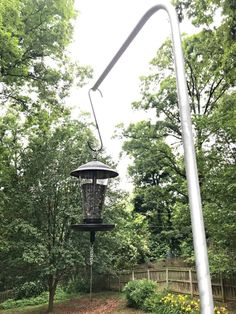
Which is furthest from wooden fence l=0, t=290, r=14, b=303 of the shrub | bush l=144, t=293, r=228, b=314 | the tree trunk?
Answer: the shrub

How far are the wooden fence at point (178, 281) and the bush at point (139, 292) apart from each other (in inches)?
31.3

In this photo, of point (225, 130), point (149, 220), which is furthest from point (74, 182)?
point (149, 220)

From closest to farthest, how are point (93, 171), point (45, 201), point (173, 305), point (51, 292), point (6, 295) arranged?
1. point (93, 171)
2. point (173, 305)
3. point (51, 292)
4. point (45, 201)
5. point (6, 295)

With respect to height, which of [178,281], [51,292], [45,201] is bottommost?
[51,292]

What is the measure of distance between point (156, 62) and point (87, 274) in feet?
34.8

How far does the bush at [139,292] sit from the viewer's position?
12177 mm

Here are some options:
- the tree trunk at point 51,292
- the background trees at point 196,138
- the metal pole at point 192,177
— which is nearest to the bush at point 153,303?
the background trees at point 196,138

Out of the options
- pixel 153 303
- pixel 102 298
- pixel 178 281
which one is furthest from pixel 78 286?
pixel 153 303

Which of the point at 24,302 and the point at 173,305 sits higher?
the point at 173,305

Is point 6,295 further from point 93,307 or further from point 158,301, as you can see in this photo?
point 158,301

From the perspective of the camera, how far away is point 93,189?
3148 mm

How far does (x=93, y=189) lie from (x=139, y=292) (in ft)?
34.0

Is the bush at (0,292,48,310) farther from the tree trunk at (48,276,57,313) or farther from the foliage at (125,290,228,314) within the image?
the foliage at (125,290,228,314)

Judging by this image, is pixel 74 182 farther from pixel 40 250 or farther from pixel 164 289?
pixel 164 289
